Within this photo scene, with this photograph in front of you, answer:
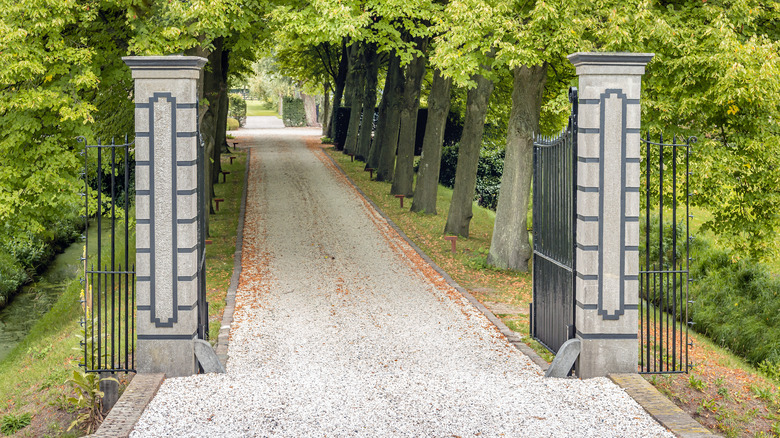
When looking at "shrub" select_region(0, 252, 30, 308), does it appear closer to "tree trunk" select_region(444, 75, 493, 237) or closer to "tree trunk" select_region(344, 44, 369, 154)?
"tree trunk" select_region(444, 75, 493, 237)

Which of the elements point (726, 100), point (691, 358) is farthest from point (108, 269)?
point (726, 100)

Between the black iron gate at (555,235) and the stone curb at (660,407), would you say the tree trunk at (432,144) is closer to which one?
the black iron gate at (555,235)

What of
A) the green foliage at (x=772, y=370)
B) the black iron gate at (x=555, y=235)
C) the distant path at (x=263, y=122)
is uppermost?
the distant path at (x=263, y=122)

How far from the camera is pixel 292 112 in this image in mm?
54906

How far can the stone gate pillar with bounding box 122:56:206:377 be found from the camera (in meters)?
7.01

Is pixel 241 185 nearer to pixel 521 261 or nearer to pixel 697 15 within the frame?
pixel 521 261

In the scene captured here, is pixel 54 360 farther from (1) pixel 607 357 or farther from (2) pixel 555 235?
(1) pixel 607 357

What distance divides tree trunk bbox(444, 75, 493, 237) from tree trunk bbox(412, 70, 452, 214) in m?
1.35

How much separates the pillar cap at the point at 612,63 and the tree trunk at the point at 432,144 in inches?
431

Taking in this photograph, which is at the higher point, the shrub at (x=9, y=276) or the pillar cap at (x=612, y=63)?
the pillar cap at (x=612, y=63)

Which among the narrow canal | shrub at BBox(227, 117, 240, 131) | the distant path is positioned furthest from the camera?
the distant path

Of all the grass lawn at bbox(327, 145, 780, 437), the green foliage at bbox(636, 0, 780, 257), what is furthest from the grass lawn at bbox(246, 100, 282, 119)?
the green foliage at bbox(636, 0, 780, 257)

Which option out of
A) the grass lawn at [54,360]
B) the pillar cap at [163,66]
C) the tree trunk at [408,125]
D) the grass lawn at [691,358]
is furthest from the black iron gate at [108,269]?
the tree trunk at [408,125]

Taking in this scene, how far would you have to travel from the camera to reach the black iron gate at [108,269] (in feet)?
23.4
